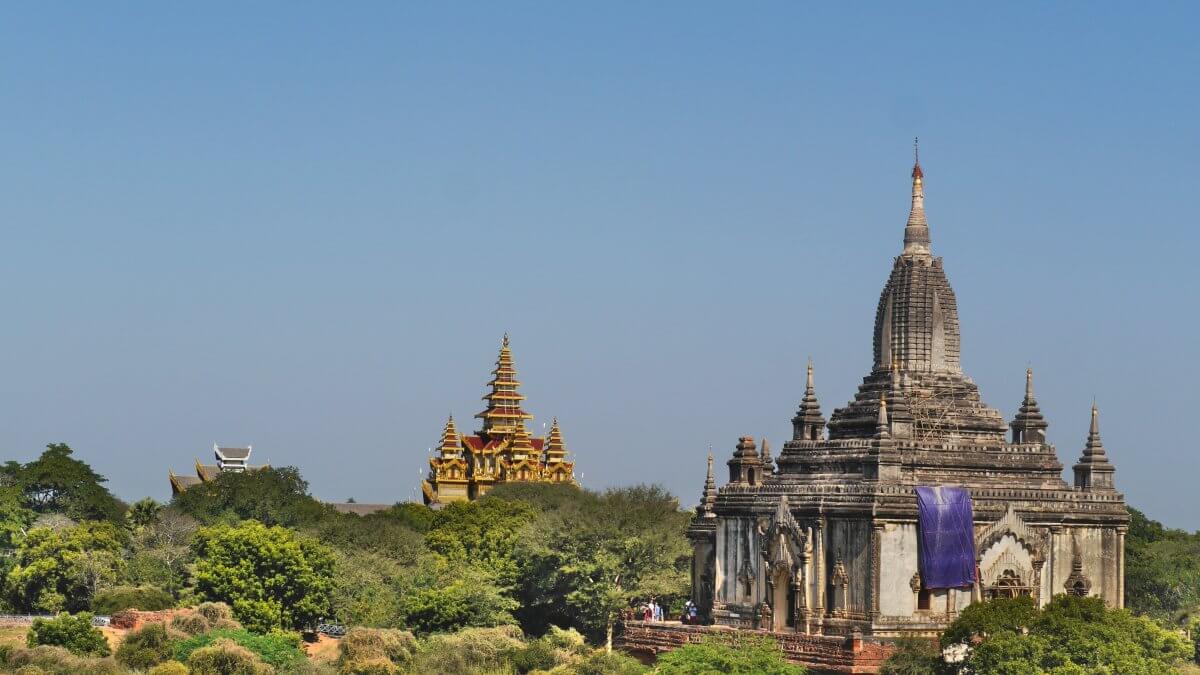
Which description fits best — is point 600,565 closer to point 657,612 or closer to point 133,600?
point 657,612

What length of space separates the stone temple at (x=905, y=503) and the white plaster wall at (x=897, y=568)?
0.03 metres

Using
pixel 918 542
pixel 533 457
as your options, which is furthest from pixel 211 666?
pixel 533 457

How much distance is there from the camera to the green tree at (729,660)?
194 feet

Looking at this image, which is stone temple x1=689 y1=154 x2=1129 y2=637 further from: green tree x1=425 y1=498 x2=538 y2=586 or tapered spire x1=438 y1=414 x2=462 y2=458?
tapered spire x1=438 y1=414 x2=462 y2=458

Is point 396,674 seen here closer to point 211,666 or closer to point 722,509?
point 211,666

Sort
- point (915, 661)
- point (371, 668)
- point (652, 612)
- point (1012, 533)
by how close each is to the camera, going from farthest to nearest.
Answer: point (652, 612), point (371, 668), point (1012, 533), point (915, 661)

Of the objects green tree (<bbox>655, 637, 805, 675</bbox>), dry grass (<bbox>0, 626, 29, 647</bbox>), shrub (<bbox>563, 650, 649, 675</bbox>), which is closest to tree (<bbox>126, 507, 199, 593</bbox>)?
dry grass (<bbox>0, 626, 29, 647</bbox>)

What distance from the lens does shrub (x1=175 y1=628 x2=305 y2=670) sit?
66438 mm

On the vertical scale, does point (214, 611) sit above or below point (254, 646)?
above

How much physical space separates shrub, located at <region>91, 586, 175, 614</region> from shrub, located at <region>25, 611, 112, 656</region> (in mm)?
6827

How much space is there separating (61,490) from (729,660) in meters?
38.5

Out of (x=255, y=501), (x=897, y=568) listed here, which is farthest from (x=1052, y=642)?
(x=255, y=501)

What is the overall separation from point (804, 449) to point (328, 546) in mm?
20690

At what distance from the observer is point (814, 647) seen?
202 feet
